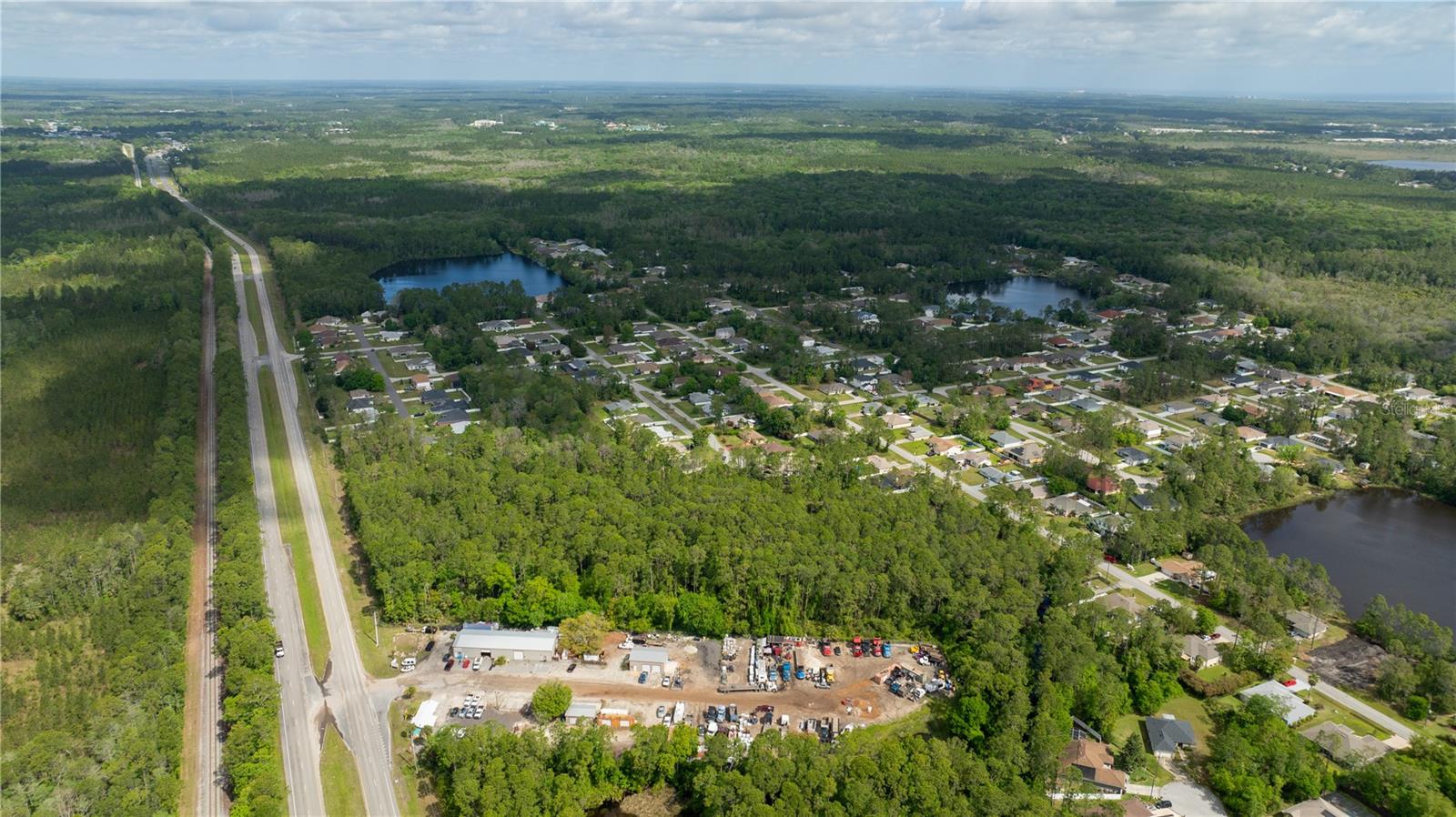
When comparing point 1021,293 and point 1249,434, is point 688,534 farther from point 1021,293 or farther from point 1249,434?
point 1021,293

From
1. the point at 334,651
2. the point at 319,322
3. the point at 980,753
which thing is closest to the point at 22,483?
the point at 334,651

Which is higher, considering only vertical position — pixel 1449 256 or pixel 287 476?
pixel 1449 256

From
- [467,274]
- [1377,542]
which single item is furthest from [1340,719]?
Result: [467,274]

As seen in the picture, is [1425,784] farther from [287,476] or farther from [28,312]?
[28,312]

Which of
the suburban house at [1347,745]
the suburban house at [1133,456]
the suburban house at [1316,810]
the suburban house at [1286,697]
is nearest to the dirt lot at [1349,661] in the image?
the suburban house at [1286,697]

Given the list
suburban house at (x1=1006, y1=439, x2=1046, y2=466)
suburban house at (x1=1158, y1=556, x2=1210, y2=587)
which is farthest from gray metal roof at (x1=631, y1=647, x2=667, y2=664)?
suburban house at (x1=1006, y1=439, x2=1046, y2=466)

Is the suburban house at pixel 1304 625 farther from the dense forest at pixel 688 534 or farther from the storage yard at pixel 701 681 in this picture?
Answer: the storage yard at pixel 701 681
